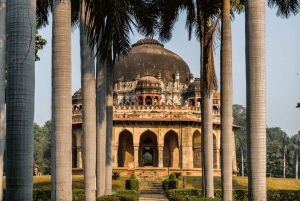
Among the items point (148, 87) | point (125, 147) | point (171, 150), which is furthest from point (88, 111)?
point (148, 87)

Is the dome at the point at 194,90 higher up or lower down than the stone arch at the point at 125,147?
higher up

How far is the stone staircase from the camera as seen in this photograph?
32000 millimetres

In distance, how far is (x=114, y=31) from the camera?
8664 millimetres

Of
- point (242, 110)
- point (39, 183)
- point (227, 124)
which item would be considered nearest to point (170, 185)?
point (39, 183)

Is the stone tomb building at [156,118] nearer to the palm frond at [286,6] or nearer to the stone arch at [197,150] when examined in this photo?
the stone arch at [197,150]

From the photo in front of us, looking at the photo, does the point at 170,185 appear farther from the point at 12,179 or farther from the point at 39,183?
the point at 12,179

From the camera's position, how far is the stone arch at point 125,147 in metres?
40.5

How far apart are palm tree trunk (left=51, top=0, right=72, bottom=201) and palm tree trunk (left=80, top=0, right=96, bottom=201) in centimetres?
243

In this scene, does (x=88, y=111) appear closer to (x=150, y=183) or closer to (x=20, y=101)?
(x=20, y=101)

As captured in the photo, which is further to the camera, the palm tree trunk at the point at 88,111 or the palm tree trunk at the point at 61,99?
the palm tree trunk at the point at 88,111

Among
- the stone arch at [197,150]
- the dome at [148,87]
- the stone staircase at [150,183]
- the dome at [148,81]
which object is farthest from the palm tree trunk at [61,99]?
the dome at [148,81]

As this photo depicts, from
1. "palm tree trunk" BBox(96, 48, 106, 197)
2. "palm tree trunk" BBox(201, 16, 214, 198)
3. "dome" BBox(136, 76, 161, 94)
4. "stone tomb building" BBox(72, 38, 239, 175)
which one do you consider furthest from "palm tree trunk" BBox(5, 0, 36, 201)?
"dome" BBox(136, 76, 161, 94)

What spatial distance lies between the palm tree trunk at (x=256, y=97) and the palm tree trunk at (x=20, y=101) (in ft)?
13.6

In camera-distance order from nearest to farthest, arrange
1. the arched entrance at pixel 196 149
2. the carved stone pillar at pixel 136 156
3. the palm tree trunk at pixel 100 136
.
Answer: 1. the palm tree trunk at pixel 100 136
2. the carved stone pillar at pixel 136 156
3. the arched entrance at pixel 196 149
